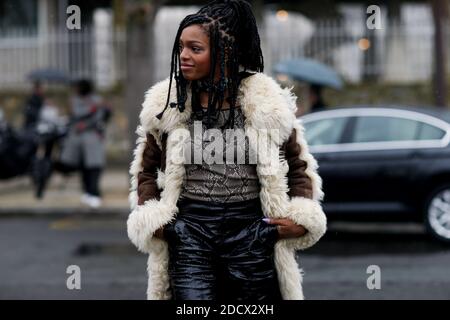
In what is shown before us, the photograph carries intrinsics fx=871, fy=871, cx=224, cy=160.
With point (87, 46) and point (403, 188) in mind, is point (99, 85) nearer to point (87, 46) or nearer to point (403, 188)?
point (87, 46)

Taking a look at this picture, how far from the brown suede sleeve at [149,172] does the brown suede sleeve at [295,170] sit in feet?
1.85

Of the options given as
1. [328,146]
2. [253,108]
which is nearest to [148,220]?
[253,108]

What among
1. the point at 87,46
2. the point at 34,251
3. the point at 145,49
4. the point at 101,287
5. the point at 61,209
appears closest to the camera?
the point at 101,287

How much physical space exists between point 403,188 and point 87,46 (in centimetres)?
944

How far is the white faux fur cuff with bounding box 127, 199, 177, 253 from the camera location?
367 centimetres

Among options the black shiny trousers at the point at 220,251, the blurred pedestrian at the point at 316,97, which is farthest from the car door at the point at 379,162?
the black shiny trousers at the point at 220,251

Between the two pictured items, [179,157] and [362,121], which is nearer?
[179,157]

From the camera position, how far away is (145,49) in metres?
13.6

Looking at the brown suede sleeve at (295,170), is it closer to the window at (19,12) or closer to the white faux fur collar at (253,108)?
the white faux fur collar at (253,108)

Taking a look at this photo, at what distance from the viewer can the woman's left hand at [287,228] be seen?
145 inches

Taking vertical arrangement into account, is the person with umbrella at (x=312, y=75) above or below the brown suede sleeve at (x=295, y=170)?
above

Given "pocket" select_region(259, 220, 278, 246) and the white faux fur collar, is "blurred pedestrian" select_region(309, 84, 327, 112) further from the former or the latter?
"pocket" select_region(259, 220, 278, 246)

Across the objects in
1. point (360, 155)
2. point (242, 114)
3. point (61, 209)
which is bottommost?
point (61, 209)

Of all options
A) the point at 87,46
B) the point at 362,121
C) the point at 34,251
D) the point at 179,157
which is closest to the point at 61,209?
the point at 34,251
